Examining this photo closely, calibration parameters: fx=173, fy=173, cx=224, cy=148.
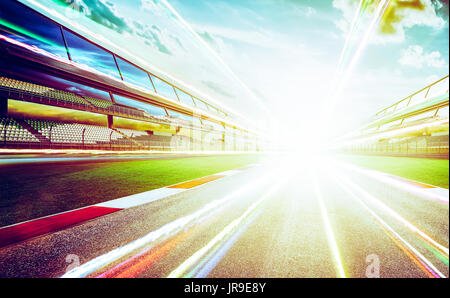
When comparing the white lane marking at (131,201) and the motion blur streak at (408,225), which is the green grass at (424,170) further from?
the white lane marking at (131,201)

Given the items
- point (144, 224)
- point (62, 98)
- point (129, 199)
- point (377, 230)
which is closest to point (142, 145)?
point (62, 98)

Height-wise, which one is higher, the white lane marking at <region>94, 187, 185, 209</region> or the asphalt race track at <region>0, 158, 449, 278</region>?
the white lane marking at <region>94, 187, 185, 209</region>

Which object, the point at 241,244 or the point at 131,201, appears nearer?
the point at 241,244

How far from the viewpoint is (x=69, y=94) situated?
1253 centimetres

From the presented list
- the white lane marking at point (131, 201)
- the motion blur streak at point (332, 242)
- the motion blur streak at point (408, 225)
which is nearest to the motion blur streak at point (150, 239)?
the white lane marking at point (131, 201)

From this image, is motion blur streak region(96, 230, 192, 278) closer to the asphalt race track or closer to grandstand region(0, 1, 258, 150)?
the asphalt race track

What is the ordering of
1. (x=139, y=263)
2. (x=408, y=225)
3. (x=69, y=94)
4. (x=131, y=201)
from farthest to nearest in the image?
(x=69, y=94)
(x=131, y=201)
(x=408, y=225)
(x=139, y=263)

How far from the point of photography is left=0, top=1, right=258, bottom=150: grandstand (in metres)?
8.41

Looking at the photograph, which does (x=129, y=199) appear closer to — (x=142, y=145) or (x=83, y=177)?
(x=83, y=177)

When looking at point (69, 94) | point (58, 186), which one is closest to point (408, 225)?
point (58, 186)

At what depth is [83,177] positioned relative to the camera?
684 cm

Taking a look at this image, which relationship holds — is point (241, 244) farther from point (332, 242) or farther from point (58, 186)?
point (58, 186)

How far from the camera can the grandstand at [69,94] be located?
27.6 ft

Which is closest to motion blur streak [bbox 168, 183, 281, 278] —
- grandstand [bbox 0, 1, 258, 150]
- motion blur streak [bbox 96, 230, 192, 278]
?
motion blur streak [bbox 96, 230, 192, 278]
